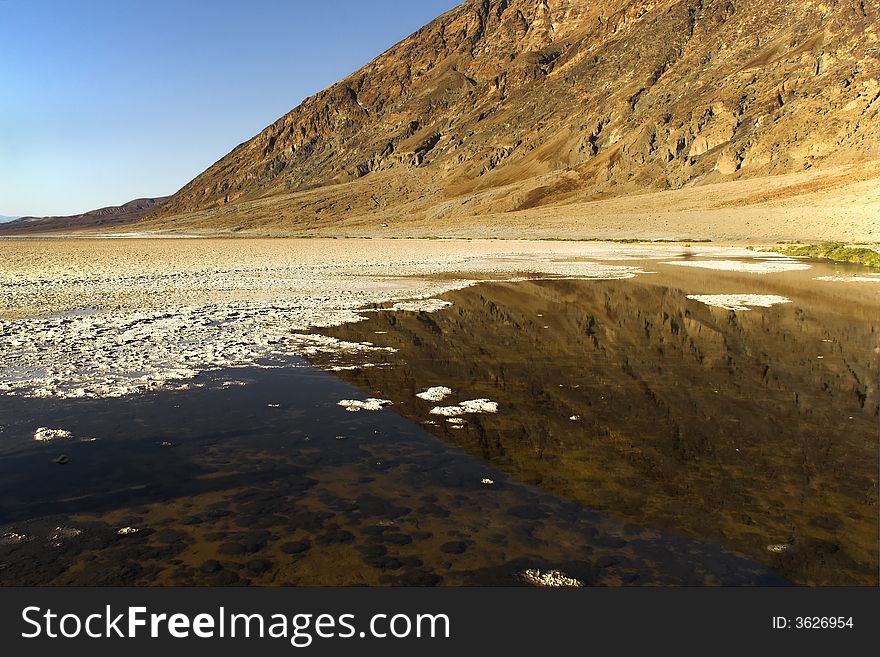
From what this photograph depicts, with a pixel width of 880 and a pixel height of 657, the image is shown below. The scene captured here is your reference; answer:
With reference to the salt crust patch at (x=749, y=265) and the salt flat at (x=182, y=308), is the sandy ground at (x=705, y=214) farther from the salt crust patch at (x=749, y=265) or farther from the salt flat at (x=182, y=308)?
the salt flat at (x=182, y=308)

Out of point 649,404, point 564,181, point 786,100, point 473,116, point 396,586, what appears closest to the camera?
point 396,586

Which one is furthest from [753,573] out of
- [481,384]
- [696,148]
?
[696,148]

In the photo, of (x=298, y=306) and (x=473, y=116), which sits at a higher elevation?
(x=473, y=116)

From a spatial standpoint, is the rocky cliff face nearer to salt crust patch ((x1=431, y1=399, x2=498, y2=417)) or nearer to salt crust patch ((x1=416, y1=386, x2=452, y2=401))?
salt crust patch ((x1=416, y1=386, x2=452, y2=401))

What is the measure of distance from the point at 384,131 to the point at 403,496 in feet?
542

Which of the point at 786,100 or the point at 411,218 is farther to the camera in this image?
the point at 411,218

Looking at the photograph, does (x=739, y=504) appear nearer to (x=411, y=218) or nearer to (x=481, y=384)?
(x=481, y=384)

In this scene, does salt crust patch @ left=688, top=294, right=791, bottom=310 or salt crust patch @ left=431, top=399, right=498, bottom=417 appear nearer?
salt crust patch @ left=431, top=399, right=498, bottom=417

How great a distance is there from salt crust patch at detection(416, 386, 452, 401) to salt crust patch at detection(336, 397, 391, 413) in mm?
442

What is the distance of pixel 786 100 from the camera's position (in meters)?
90.6

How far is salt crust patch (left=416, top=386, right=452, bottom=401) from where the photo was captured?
7.79m

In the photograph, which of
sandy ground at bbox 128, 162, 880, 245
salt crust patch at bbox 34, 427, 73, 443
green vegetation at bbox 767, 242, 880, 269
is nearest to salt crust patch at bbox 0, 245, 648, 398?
salt crust patch at bbox 34, 427, 73, 443

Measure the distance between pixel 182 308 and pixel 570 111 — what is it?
4787 inches

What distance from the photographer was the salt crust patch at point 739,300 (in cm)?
1495
